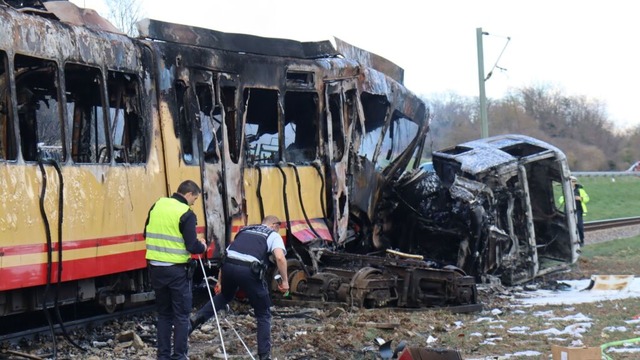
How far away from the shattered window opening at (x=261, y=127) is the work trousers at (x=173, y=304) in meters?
3.48

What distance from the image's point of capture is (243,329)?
332 inches

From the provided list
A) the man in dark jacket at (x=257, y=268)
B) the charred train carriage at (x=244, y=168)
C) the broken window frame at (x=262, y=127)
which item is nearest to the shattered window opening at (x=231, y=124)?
the charred train carriage at (x=244, y=168)

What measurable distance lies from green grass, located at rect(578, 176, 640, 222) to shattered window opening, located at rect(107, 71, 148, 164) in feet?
72.8

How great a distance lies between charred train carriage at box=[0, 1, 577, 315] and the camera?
286 inches

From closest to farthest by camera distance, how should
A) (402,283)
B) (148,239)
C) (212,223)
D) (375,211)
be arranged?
(148,239) < (212,223) < (402,283) < (375,211)

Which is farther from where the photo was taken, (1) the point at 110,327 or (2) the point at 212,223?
(2) the point at 212,223

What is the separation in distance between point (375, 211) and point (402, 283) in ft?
7.14

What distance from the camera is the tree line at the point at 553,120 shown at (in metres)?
66.4

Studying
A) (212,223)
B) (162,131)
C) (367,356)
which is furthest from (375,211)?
(367,356)

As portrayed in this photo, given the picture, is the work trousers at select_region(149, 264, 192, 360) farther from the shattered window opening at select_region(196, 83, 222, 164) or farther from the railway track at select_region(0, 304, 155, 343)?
the shattered window opening at select_region(196, 83, 222, 164)

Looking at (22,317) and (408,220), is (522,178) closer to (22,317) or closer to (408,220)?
(408,220)

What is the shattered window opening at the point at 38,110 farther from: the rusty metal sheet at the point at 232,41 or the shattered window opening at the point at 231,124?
the shattered window opening at the point at 231,124

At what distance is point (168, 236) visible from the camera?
6.45 m

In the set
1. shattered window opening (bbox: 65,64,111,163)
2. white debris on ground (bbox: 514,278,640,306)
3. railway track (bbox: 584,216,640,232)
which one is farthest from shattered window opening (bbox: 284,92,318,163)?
railway track (bbox: 584,216,640,232)
